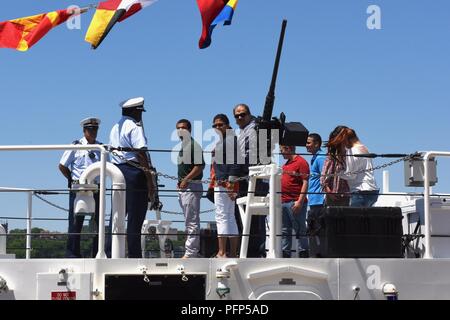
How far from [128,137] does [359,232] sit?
2.68 m

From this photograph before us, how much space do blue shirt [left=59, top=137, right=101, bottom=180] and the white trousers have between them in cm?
166

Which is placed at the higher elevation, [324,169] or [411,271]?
[324,169]

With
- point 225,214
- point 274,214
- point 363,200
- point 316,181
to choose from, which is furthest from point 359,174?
point 225,214

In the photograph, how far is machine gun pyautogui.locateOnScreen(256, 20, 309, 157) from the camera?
373 inches

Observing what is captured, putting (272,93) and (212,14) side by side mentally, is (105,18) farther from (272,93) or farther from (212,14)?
(272,93)

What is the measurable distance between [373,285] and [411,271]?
0.45 m

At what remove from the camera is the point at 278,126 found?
31.5 feet

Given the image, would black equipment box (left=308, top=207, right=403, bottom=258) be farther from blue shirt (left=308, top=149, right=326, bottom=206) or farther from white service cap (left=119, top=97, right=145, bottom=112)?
white service cap (left=119, top=97, right=145, bottom=112)

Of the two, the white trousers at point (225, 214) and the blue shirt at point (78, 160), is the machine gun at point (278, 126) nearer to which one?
the white trousers at point (225, 214)

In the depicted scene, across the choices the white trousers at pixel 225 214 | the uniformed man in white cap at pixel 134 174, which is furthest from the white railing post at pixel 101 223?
the white trousers at pixel 225 214

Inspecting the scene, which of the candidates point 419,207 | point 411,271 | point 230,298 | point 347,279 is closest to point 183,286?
point 230,298

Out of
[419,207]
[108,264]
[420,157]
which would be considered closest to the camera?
[108,264]

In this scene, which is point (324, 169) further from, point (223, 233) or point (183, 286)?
point (183, 286)

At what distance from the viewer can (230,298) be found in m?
8.81
